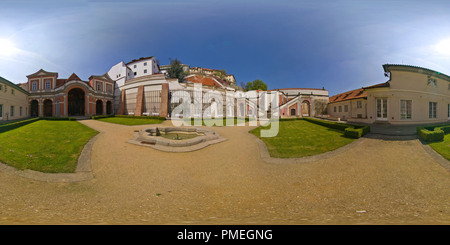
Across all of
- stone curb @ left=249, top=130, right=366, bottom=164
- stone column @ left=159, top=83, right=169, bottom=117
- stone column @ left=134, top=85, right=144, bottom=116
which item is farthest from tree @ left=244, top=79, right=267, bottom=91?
stone curb @ left=249, top=130, right=366, bottom=164

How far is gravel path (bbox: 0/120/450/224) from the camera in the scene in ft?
7.82

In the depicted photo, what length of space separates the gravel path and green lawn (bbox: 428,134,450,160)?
1.08ft

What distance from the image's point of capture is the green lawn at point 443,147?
4.35m

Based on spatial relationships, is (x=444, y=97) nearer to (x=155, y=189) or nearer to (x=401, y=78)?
(x=401, y=78)

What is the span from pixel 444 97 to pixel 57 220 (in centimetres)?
1477

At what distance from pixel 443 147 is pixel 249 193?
678cm

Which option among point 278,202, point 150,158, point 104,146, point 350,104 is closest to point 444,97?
point 350,104

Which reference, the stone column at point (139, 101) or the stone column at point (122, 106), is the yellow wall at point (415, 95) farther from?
the stone column at point (122, 106)

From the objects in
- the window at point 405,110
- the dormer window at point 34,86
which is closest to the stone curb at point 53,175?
the dormer window at point 34,86

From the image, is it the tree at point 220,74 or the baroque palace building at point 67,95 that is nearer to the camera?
the baroque palace building at point 67,95

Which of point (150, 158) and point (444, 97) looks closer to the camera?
point (150, 158)

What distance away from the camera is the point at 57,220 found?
7.36 feet

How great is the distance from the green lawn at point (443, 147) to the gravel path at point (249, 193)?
0.33 m

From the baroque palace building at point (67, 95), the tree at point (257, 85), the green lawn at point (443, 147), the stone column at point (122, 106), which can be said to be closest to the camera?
the green lawn at point (443, 147)
